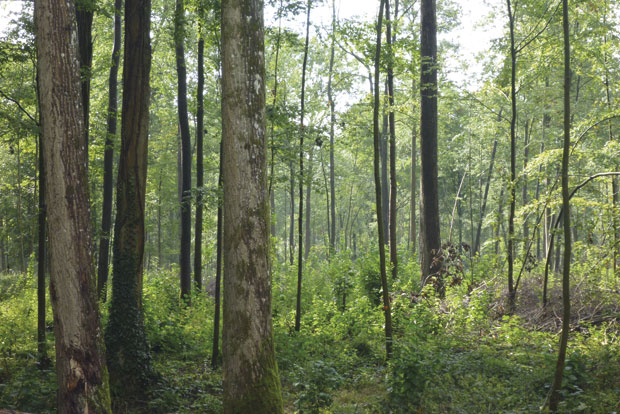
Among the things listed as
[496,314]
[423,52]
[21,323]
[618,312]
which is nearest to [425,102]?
[423,52]

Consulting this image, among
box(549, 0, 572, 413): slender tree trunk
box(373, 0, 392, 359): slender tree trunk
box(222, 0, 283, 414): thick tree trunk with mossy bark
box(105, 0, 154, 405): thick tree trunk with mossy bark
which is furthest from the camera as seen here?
box(373, 0, 392, 359): slender tree trunk

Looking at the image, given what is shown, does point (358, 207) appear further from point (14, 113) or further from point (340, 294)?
point (14, 113)

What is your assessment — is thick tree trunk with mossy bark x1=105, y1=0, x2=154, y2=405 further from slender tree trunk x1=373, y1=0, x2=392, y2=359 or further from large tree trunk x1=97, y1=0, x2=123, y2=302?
large tree trunk x1=97, y1=0, x2=123, y2=302

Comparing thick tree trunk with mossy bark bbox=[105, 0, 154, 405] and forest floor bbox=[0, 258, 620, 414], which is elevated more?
thick tree trunk with mossy bark bbox=[105, 0, 154, 405]

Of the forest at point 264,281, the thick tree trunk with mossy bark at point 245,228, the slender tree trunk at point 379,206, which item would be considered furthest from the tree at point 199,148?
the thick tree trunk with mossy bark at point 245,228

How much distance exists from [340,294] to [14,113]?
931 centimetres

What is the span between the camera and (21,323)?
35.6 ft

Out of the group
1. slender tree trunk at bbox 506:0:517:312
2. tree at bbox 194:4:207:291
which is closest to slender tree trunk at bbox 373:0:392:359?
slender tree trunk at bbox 506:0:517:312

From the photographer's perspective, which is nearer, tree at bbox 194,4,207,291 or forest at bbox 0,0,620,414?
forest at bbox 0,0,620,414

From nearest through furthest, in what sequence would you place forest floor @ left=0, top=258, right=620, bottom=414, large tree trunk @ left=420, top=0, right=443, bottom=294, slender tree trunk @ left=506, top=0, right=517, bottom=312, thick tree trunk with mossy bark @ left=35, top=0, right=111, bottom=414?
thick tree trunk with mossy bark @ left=35, top=0, right=111, bottom=414
forest floor @ left=0, top=258, right=620, bottom=414
slender tree trunk @ left=506, top=0, right=517, bottom=312
large tree trunk @ left=420, top=0, right=443, bottom=294

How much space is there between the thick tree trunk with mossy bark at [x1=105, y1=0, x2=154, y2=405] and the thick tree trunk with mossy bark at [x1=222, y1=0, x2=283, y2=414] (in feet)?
8.17

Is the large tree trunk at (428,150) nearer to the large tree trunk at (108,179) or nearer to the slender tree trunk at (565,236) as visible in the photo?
the slender tree trunk at (565,236)

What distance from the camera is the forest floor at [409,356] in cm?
573

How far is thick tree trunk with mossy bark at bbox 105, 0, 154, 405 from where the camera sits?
6.30 metres
